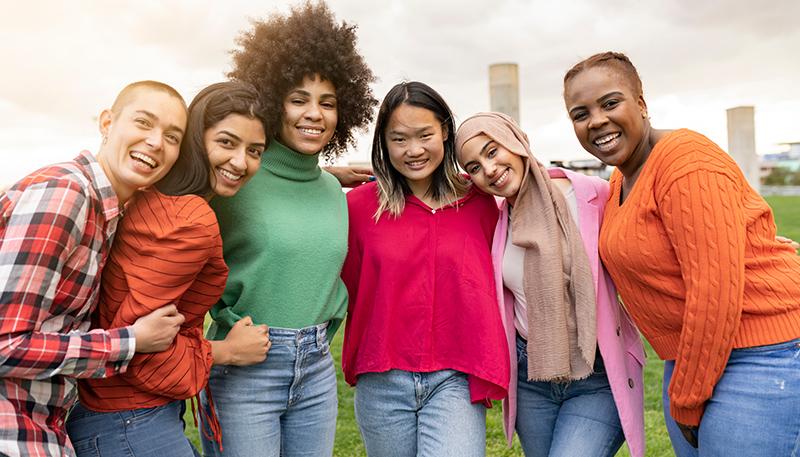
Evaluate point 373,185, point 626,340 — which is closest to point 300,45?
point 373,185

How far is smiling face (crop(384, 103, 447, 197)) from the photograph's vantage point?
3.17m

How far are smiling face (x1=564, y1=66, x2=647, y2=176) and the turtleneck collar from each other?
45.6 inches

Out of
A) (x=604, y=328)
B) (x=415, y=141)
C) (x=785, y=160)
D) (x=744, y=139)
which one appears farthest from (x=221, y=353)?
(x=785, y=160)

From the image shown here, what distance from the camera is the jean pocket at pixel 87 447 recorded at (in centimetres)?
226

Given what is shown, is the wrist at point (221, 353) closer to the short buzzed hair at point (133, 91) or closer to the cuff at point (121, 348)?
the cuff at point (121, 348)

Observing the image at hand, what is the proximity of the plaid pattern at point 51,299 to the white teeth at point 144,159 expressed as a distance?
4.5 inches

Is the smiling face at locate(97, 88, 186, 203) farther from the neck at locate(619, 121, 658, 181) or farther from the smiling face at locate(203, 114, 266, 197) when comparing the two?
the neck at locate(619, 121, 658, 181)

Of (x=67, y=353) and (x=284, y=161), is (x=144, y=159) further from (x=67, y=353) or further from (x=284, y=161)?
(x=284, y=161)

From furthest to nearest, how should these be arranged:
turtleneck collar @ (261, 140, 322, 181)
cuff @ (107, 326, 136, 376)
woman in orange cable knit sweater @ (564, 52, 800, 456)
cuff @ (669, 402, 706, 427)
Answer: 1. turtleneck collar @ (261, 140, 322, 181)
2. cuff @ (669, 402, 706, 427)
3. woman in orange cable knit sweater @ (564, 52, 800, 456)
4. cuff @ (107, 326, 136, 376)

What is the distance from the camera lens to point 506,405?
3188 millimetres

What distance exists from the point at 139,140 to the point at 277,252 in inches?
28.9

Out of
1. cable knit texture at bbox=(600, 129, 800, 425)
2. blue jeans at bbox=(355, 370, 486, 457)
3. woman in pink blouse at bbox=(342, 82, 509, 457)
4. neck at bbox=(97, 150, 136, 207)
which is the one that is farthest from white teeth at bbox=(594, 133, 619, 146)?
neck at bbox=(97, 150, 136, 207)

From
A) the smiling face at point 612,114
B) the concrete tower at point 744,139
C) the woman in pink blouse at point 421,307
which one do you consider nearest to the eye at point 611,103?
the smiling face at point 612,114

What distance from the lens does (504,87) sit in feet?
40.9
